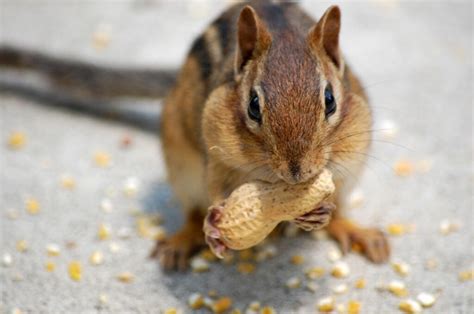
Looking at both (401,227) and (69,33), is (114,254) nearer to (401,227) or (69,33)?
(401,227)

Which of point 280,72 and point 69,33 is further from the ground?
point 280,72

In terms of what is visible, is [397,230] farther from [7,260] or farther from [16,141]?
[16,141]

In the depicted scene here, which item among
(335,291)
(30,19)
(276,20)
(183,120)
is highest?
(276,20)

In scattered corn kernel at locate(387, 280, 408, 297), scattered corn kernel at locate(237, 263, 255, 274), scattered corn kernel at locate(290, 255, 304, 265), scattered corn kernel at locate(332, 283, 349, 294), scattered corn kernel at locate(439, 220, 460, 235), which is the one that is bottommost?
scattered corn kernel at locate(237, 263, 255, 274)

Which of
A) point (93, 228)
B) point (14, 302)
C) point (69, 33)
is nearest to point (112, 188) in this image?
point (93, 228)

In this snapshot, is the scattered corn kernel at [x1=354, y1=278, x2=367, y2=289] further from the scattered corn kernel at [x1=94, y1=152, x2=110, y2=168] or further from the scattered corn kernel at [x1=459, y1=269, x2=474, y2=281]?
the scattered corn kernel at [x1=94, y1=152, x2=110, y2=168]

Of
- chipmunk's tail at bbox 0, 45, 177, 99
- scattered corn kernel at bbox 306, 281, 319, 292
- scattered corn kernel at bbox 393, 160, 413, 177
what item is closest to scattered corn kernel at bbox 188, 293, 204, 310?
scattered corn kernel at bbox 306, 281, 319, 292

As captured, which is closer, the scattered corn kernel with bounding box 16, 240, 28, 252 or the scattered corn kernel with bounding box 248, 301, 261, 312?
the scattered corn kernel with bounding box 248, 301, 261, 312
